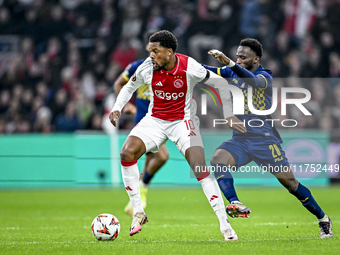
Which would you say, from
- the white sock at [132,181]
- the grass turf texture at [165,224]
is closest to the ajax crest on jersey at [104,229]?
the grass turf texture at [165,224]

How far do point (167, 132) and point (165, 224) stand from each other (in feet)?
5.99

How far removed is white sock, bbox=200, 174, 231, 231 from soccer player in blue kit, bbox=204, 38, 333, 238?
125 mm

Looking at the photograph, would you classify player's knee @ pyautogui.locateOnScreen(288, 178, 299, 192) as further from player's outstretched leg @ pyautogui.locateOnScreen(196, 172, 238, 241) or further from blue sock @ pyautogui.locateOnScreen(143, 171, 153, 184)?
blue sock @ pyautogui.locateOnScreen(143, 171, 153, 184)

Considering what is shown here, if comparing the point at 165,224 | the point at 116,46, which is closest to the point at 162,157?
the point at 165,224

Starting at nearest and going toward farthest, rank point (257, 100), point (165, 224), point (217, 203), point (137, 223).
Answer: point (217, 203) < point (137, 223) < point (257, 100) < point (165, 224)

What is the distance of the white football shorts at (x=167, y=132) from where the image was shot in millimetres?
5465

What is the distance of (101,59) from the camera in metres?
15.7

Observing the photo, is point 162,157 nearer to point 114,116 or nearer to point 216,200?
point 114,116

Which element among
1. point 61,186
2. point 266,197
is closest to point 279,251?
point 266,197

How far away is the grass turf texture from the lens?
474 cm

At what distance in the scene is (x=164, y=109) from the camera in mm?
5652

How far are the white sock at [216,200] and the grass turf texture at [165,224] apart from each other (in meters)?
0.22

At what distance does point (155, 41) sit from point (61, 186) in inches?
309

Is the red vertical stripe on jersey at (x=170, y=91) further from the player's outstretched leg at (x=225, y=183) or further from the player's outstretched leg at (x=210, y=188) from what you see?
the player's outstretched leg at (x=225, y=183)
